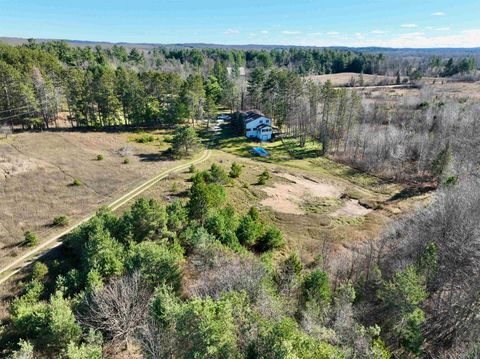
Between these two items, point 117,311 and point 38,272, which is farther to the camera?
point 38,272

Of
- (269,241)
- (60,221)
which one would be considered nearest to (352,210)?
(269,241)

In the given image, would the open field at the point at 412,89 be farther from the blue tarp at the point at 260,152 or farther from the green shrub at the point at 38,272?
the green shrub at the point at 38,272

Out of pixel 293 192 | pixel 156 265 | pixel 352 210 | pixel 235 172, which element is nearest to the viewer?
pixel 156 265

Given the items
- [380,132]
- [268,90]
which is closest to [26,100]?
[268,90]

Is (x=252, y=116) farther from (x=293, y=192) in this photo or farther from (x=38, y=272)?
(x=38, y=272)

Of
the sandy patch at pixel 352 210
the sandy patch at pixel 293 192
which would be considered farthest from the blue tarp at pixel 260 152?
the sandy patch at pixel 352 210

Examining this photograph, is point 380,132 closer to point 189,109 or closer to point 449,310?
point 189,109
